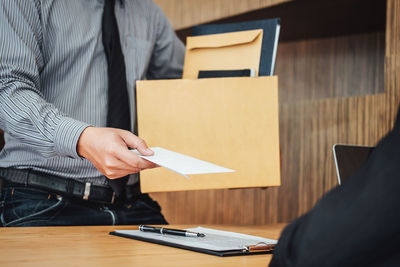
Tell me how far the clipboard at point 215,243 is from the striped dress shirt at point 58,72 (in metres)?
0.23

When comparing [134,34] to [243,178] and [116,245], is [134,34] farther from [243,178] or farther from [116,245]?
[116,245]

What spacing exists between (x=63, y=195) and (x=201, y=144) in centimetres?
33

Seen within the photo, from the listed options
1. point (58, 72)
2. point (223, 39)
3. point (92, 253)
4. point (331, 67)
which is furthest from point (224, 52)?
point (331, 67)

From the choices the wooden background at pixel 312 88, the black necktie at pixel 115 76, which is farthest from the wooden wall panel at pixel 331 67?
the black necktie at pixel 115 76

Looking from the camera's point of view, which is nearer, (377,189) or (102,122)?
(377,189)

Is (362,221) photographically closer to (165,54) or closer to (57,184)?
(57,184)

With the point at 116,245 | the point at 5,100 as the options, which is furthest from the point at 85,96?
the point at 116,245

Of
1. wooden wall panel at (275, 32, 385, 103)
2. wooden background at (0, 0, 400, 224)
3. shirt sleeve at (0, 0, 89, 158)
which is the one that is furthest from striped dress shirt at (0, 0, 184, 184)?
wooden wall panel at (275, 32, 385, 103)

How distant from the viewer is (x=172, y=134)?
3.17 feet

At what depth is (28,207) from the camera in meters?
0.96

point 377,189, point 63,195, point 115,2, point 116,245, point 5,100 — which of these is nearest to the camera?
point 377,189

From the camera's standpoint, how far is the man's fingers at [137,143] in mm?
723

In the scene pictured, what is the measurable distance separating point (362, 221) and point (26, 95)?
2.42ft

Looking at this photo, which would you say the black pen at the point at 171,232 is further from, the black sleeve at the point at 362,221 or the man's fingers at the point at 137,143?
the black sleeve at the point at 362,221
